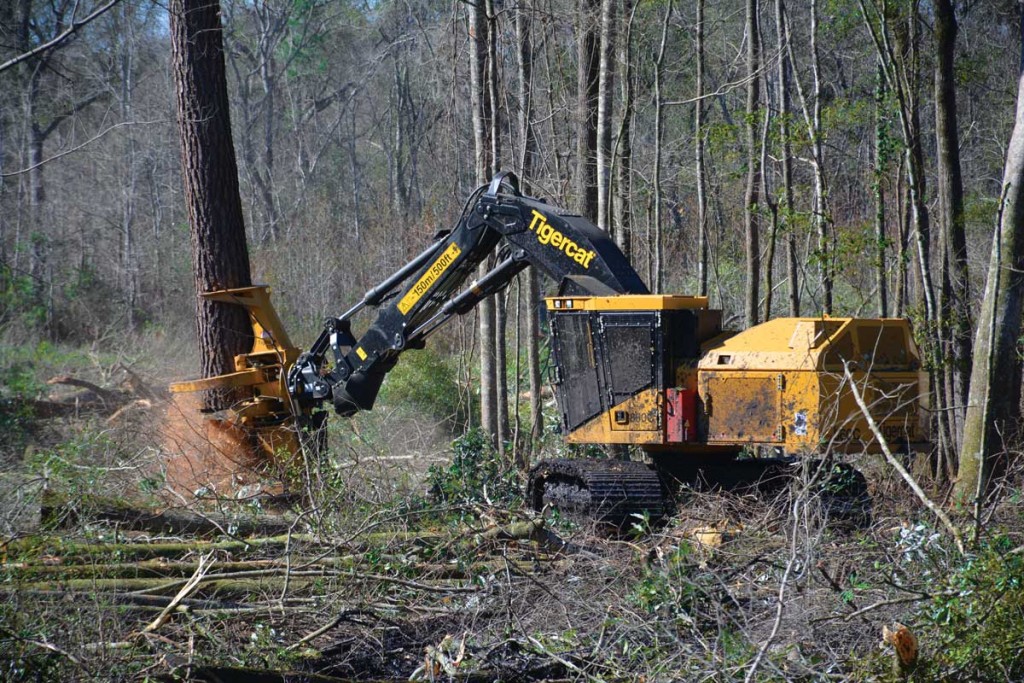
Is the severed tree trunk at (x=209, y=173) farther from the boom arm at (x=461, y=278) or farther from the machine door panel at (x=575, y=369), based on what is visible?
the machine door panel at (x=575, y=369)

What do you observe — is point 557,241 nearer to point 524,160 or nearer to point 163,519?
point 524,160

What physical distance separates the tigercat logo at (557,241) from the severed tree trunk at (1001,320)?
294 centimetres

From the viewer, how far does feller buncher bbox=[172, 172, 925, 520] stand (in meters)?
7.34

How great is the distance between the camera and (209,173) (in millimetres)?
10922

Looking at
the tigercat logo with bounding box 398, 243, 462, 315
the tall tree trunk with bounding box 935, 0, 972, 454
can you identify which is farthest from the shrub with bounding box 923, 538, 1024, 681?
the tigercat logo with bounding box 398, 243, 462, 315

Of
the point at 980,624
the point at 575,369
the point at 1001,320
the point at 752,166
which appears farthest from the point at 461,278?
the point at 980,624

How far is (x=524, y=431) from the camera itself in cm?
1255

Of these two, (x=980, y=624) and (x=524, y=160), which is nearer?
(x=980, y=624)

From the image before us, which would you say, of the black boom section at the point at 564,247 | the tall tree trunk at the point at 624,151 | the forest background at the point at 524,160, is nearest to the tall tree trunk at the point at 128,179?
the forest background at the point at 524,160

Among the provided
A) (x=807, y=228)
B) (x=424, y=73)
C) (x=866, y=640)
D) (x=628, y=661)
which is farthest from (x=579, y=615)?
(x=424, y=73)

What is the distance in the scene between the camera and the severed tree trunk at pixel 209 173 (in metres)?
10.6

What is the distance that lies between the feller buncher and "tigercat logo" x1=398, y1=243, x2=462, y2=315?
1 centimetres

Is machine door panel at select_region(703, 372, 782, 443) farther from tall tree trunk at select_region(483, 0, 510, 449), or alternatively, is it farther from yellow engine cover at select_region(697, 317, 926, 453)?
tall tree trunk at select_region(483, 0, 510, 449)

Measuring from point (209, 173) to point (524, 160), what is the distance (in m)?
3.39
